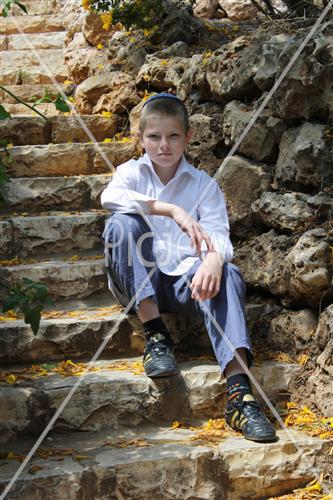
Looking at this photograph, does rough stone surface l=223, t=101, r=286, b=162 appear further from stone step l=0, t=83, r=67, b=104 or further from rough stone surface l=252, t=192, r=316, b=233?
stone step l=0, t=83, r=67, b=104

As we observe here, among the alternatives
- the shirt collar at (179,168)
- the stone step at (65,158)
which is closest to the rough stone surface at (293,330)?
the shirt collar at (179,168)

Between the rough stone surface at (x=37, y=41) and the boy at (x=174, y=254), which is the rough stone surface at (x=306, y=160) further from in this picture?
the rough stone surface at (x=37, y=41)

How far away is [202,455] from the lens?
261 centimetres

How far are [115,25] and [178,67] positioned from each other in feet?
4.50

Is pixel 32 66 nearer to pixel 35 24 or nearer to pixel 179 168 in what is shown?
pixel 35 24

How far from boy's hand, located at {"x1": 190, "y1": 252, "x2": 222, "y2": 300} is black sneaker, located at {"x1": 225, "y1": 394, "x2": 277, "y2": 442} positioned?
45 centimetres

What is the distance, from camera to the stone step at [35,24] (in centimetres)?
708

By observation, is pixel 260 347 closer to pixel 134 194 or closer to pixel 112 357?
pixel 112 357

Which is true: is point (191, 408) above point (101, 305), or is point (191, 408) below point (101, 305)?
below

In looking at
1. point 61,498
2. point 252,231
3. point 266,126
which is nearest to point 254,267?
point 252,231

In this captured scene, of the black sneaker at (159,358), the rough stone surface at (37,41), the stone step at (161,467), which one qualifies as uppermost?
the rough stone surface at (37,41)

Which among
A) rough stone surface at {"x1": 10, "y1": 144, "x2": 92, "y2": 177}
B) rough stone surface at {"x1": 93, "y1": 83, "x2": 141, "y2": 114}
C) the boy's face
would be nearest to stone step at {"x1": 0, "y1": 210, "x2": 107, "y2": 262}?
rough stone surface at {"x1": 10, "y1": 144, "x2": 92, "y2": 177}

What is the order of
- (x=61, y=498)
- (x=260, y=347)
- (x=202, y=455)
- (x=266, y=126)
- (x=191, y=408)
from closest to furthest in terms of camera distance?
(x=61, y=498) → (x=202, y=455) → (x=191, y=408) → (x=260, y=347) → (x=266, y=126)

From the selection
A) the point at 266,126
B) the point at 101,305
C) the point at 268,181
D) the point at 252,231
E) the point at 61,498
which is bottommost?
the point at 61,498
